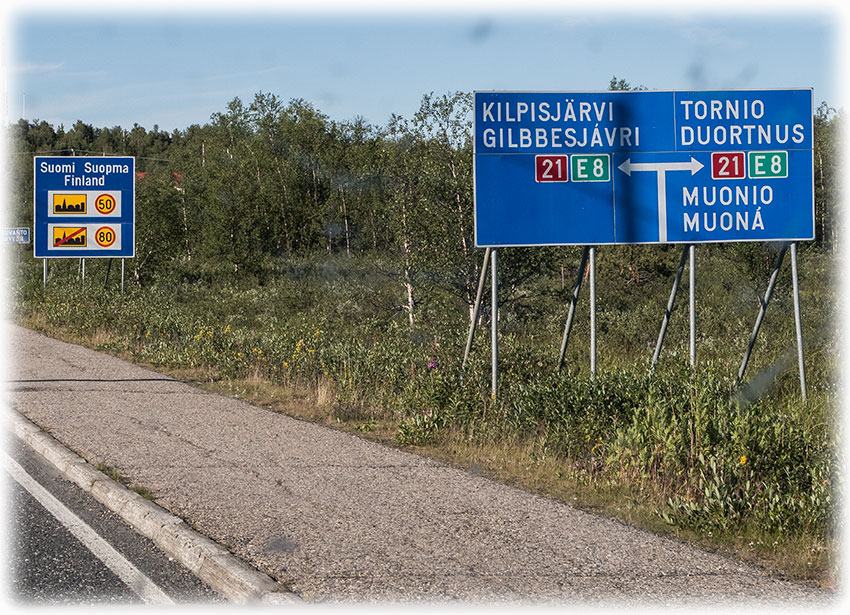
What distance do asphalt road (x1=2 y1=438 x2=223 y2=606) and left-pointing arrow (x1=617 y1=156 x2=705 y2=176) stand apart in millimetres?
6848

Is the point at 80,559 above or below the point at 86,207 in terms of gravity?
below

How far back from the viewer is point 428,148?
69.6 feet

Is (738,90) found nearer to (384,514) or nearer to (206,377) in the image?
(384,514)

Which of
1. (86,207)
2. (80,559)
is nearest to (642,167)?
(80,559)

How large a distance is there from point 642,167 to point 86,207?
18.2 m

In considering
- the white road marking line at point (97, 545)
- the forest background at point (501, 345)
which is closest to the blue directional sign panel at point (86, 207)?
the forest background at point (501, 345)

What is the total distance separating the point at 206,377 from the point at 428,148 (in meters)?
8.49

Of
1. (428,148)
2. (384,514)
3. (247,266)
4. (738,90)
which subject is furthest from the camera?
(247,266)

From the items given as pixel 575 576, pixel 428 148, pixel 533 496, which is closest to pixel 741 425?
A: pixel 533 496

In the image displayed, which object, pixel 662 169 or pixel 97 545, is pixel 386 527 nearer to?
pixel 97 545

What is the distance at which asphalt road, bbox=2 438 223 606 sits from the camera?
203 inches

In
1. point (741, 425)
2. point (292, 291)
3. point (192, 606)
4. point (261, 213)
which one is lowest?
point (192, 606)

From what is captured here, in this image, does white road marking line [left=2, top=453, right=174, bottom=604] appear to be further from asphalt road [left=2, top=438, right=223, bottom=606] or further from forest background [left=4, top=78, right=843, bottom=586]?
forest background [left=4, top=78, right=843, bottom=586]

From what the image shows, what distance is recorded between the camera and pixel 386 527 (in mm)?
6172
